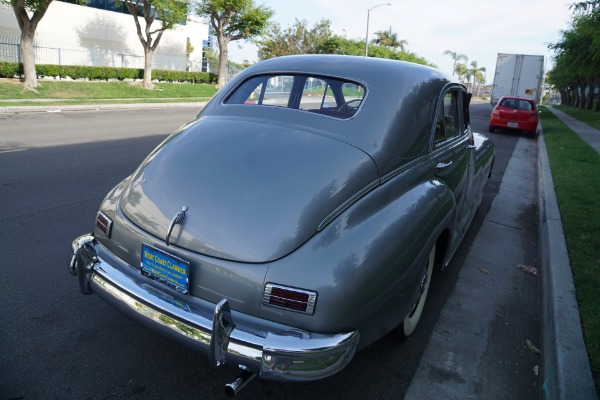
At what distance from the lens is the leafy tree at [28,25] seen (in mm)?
17500

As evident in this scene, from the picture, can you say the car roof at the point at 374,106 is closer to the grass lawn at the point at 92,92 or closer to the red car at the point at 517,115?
the red car at the point at 517,115

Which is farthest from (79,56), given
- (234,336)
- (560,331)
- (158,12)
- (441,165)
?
(560,331)

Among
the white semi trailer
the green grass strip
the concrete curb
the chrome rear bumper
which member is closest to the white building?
the green grass strip

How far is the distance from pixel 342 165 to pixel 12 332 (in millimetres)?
2313

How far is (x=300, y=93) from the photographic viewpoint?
3.19m

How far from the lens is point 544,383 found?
8.32ft

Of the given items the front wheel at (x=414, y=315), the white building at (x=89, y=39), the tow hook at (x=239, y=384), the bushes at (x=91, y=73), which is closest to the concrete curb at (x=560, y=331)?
the front wheel at (x=414, y=315)

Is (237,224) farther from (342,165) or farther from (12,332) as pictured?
(12,332)

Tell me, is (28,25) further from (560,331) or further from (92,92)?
(560,331)

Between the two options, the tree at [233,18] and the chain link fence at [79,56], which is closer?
the chain link fence at [79,56]

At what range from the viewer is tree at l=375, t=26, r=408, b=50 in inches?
2336

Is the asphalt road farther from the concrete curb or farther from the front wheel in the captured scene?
the concrete curb

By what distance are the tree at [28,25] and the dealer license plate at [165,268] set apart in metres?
19.3

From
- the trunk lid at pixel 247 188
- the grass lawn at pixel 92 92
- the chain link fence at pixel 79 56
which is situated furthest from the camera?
the chain link fence at pixel 79 56
